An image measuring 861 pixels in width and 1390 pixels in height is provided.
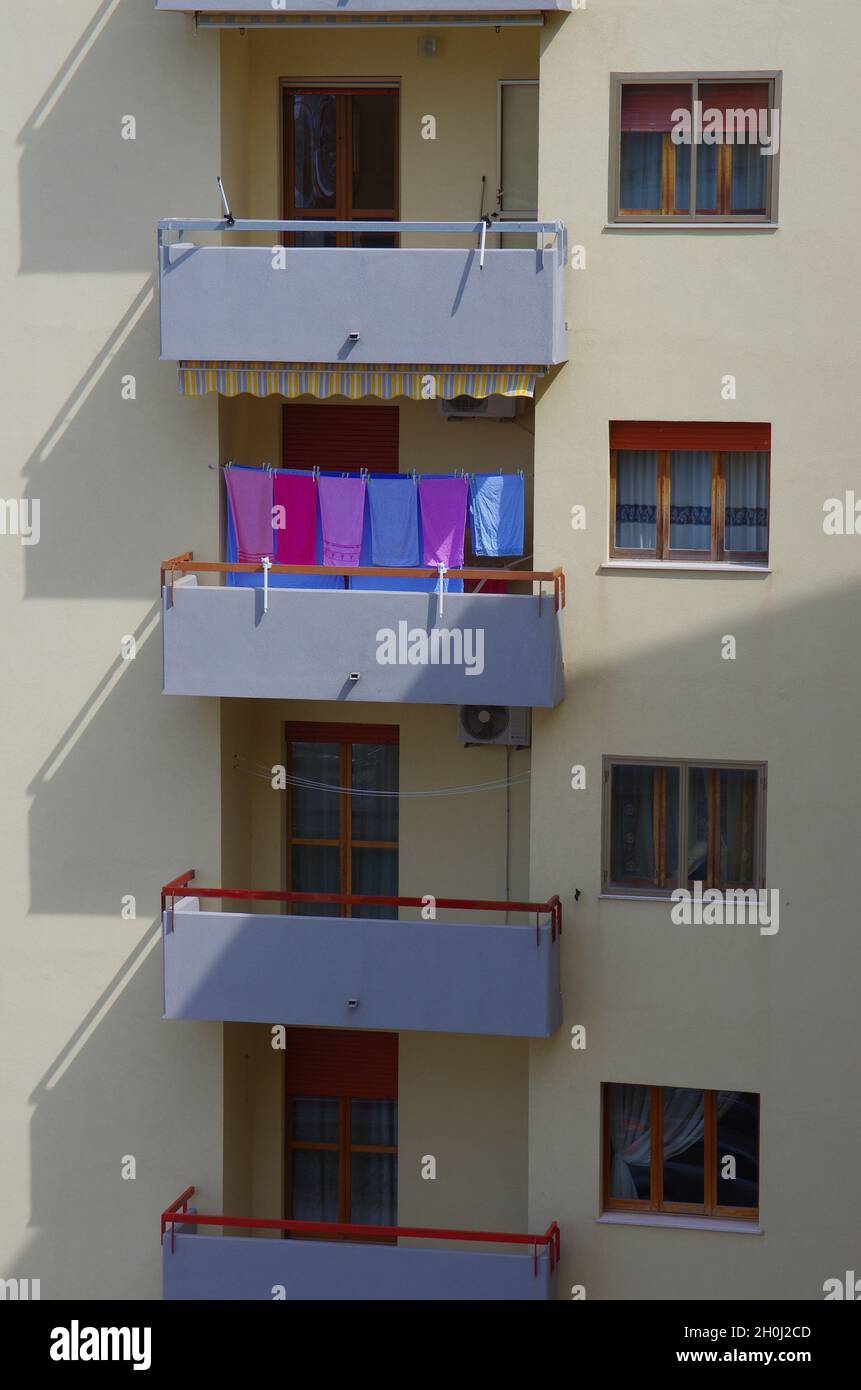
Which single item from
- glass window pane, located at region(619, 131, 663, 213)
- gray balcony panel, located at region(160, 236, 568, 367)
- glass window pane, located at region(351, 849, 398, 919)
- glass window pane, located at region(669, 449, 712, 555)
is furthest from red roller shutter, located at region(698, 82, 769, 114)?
glass window pane, located at region(351, 849, 398, 919)

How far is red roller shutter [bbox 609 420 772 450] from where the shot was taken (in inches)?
803

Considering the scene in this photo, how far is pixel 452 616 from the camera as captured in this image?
20.2 m

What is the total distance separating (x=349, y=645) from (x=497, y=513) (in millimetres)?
1919

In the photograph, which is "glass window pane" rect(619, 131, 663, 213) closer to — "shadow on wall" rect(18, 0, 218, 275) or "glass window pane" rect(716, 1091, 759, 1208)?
"shadow on wall" rect(18, 0, 218, 275)

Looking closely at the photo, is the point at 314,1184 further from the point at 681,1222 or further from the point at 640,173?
the point at 640,173

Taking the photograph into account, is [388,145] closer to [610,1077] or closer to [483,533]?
[483,533]

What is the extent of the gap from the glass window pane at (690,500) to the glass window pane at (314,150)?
14.7ft

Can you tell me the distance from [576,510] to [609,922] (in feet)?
13.1

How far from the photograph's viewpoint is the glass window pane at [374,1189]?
74.3 feet

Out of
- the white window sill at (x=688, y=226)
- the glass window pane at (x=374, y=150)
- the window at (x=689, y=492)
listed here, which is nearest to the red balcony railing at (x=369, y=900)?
the window at (x=689, y=492)

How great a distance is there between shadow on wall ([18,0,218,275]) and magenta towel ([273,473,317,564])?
8.21 ft

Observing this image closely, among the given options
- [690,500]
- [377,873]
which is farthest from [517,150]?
[377,873]

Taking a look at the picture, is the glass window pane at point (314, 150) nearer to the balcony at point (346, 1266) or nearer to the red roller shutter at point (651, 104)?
the red roller shutter at point (651, 104)

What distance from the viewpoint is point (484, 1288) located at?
2061 cm
